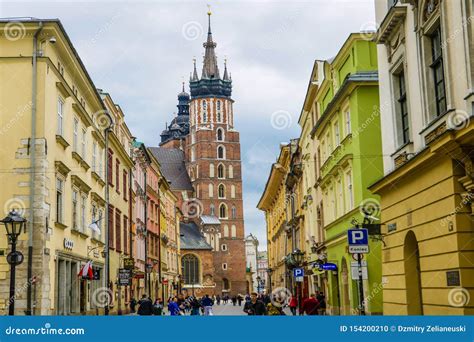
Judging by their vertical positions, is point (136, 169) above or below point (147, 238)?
above

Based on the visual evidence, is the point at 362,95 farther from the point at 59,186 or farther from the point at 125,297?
the point at 125,297

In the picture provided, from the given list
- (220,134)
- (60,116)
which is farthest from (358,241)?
(220,134)

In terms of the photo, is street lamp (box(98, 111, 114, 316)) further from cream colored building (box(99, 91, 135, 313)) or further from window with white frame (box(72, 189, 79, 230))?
window with white frame (box(72, 189, 79, 230))

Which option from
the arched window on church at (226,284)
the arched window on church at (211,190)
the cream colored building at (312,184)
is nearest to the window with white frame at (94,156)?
the cream colored building at (312,184)

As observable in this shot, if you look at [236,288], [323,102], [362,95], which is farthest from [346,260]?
[236,288]

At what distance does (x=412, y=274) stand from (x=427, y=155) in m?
3.84

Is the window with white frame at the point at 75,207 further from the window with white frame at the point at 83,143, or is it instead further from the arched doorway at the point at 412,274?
the arched doorway at the point at 412,274

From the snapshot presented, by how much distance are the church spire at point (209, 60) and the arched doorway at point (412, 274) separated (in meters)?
123

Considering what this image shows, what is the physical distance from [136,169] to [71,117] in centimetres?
2267

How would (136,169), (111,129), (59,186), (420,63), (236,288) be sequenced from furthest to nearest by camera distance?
1. (236,288)
2. (136,169)
3. (111,129)
4. (59,186)
5. (420,63)

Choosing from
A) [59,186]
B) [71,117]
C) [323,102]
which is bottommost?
[59,186]

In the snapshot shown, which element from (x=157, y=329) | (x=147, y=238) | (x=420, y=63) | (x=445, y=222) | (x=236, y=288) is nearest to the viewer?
(x=157, y=329)

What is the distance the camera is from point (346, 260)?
28438 mm

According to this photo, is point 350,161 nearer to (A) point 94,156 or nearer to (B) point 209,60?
(A) point 94,156
